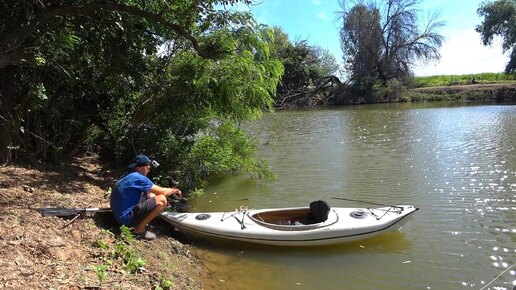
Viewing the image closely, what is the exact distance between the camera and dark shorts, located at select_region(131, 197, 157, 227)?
5.96 meters

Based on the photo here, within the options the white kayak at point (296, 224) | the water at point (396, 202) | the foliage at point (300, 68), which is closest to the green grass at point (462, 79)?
the foliage at point (300, 68)

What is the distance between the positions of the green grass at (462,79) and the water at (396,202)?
2678 centimetres

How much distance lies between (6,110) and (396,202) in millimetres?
7553

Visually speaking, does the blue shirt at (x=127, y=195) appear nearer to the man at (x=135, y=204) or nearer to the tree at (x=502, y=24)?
the man at (x=135, y=204)

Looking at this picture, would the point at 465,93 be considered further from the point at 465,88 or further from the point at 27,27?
the point at 27,27

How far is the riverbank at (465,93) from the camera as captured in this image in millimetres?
36094

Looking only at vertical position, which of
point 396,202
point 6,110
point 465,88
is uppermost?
point 465,88

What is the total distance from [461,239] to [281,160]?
306 inches

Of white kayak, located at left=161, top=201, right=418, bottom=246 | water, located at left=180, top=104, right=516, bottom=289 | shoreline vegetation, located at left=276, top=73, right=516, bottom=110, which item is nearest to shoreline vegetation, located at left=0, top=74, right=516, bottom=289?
white kayak, located at left=161, top=201, right=418, bottom=246

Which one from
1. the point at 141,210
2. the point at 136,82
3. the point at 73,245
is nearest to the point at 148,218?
the point at 141,210

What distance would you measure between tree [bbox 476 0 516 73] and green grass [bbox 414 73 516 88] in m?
1.25

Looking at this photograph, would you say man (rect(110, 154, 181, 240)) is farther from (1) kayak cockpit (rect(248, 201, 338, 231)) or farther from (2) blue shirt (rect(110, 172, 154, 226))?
(1) kayak cockpit (rect(248, 201, 338, 231))

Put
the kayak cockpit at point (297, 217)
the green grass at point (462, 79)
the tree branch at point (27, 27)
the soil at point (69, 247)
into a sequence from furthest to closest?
1. the green grass at point (462, 79)
2. the kayak cockpit at point (297, 217)
3. the tree branch at point (27, 27)
4. the soil at point (69, 247)

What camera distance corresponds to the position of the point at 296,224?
6.91m
